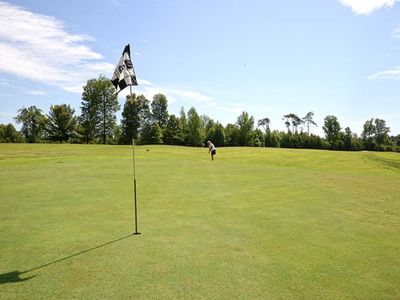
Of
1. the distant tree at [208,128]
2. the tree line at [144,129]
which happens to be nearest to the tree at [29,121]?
the tree line at [144,129]

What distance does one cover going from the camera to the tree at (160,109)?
91.1 meters

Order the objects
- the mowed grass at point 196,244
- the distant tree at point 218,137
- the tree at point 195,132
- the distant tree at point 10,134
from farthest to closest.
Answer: the distant tree at point 218,137 < the distant tree at point 10,134 < the tree at point 195,132 < the mowed grass at point 196,244

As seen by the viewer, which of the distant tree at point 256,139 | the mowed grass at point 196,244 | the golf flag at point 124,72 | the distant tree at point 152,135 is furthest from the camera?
the distant tree at point 256,139

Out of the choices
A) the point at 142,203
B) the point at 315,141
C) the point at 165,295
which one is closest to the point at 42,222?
the point at 142,203

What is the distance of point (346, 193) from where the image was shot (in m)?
15.0

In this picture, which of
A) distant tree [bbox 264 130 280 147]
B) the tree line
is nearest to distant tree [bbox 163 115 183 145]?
the tree line

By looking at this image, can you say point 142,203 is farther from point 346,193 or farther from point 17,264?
point 346,193

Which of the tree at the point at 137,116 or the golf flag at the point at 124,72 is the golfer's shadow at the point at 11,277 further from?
the tree at the point at 137,116

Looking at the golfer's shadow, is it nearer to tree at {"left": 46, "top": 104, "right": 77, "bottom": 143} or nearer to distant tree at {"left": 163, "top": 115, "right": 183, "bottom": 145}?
tree at {"left": 46, "top": 104, "right": 77, "bottom": 143}

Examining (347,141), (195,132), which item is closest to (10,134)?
(195,132)

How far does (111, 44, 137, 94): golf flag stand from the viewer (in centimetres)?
870

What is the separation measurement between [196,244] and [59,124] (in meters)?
75.6

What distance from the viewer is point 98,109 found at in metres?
80.8

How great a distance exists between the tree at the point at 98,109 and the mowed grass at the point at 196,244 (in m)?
68.8
